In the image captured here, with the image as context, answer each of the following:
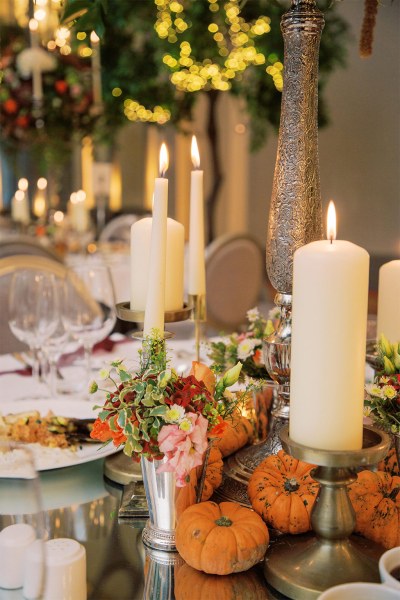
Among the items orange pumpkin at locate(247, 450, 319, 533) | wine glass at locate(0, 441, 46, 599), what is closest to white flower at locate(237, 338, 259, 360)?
orange pumpkin at locate(247, 450, 319, 533)

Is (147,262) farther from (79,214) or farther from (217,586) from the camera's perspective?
(79,214)

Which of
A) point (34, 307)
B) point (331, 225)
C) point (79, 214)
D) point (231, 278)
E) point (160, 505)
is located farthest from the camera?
point (79, 214)

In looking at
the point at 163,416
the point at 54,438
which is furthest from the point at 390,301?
the point at 54,438

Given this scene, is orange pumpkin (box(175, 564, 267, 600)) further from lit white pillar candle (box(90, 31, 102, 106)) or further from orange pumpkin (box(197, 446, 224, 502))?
lit white pillar candle (box(90, 31, 102, 106))

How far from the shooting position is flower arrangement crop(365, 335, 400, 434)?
88cm

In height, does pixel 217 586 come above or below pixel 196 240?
below

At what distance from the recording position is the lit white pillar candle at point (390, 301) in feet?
3.39

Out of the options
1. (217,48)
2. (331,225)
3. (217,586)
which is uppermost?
(217,48)

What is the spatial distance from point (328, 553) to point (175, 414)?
7.7 inches

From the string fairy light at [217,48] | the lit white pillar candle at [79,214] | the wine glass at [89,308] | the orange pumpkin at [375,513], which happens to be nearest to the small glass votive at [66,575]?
the orange pumpkin at [375,513]

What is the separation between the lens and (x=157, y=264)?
0.88 metres

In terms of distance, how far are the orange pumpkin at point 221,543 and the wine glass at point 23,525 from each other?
0.53 feet

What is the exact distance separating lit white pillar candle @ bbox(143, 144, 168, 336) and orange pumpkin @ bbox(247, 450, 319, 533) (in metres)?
0.20

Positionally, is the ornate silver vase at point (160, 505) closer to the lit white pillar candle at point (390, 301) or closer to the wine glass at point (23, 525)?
the wine glass at point (23, 525)
